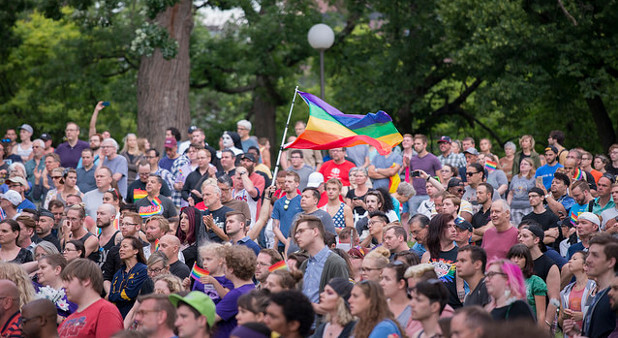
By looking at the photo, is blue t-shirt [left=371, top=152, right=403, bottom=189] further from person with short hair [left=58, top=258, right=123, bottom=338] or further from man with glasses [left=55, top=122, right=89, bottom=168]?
person with short hair [left=58, top=258, right=123, bottom=338]

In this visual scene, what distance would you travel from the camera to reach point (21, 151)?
18219 mm

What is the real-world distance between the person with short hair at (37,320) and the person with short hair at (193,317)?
53.6 inches

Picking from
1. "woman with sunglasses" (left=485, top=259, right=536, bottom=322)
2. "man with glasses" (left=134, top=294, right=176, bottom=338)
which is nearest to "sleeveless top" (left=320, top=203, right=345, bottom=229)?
"woman with sunglasses" (left=485, top=259, right=536, bottom=322)

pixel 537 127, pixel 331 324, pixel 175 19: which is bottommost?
pixel 537 127

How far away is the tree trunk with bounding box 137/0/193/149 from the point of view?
1942 cm

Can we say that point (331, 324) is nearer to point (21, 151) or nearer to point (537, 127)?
point (21, 151)

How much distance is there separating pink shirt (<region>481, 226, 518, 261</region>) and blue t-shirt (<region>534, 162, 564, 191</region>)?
4.90 m

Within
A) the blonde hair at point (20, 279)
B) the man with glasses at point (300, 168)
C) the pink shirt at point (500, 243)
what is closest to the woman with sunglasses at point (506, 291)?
the pink shirt at point (500, 243)

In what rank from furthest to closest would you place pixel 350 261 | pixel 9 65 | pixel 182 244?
pixel 9 65 < pixel 182 244 < pixel 350 261

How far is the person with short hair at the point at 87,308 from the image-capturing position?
7.20m

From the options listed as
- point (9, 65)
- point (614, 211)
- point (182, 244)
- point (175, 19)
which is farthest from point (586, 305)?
point (9, 65)

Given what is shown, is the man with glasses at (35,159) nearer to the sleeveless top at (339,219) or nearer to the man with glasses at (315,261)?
the sleeveless top at (339,219)

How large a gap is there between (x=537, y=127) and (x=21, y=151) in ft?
54.1

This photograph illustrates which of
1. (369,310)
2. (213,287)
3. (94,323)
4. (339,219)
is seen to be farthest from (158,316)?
(339,219)
